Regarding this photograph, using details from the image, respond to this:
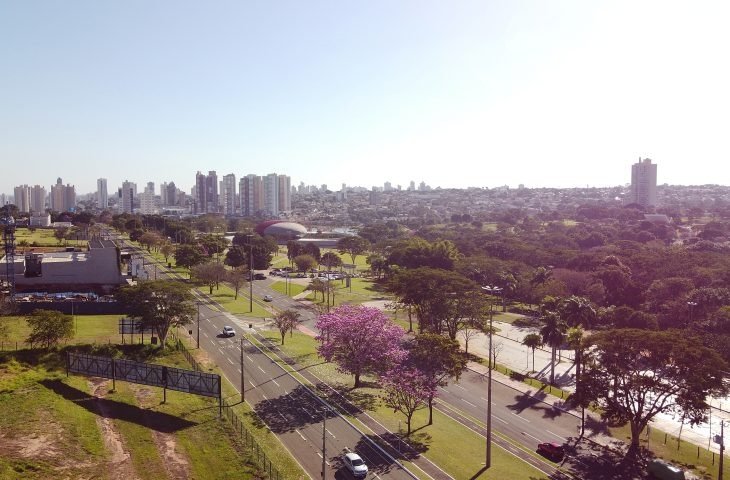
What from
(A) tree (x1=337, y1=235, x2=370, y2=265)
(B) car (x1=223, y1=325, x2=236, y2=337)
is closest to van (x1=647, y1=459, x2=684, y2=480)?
(B) car (x1=223, y1=325, x2=236, y2=337)

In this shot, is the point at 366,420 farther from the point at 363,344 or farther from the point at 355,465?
the point at 355,465

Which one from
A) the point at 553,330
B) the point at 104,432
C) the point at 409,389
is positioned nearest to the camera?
the point at 104,432

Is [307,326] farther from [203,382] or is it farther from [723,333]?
[723,333]

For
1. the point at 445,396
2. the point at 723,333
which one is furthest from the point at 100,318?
the point at 723,333

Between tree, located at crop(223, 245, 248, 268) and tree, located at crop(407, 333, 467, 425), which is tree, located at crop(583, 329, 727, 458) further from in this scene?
tree, located at crop(223, 245, 248, 268)

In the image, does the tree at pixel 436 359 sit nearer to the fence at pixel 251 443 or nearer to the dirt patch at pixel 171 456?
the fence at pixel 251 443

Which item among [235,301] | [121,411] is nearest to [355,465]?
[121,411]
